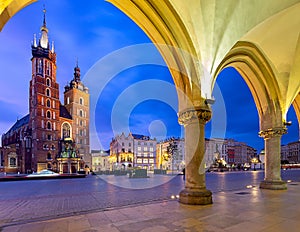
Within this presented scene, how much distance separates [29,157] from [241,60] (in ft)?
149

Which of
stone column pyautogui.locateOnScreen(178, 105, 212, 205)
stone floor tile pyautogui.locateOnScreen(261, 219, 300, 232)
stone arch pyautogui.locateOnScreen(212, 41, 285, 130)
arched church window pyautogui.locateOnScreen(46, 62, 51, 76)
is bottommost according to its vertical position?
stone floor tile pyautogui.locateOnScreen(261, 219, 300, 232)

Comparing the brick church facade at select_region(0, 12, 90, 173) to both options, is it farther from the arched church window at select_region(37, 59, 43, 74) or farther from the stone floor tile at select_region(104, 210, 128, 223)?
the stone floor tile at select_region(104, 210, 128, 223)

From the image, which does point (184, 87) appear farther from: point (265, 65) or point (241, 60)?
point (265, 65)

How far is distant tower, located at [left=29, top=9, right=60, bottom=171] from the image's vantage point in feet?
135

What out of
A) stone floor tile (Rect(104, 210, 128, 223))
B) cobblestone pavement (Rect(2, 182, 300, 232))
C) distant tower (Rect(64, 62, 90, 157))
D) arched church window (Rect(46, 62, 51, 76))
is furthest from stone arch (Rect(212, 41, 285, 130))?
distant tower (Rect(64, 62, 90, 157))

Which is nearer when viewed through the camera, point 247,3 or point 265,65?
point 247,3

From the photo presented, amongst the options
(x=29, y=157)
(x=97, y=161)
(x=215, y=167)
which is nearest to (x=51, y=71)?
(x=29, y=157)

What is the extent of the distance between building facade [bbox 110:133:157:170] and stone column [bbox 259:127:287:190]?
54825mm

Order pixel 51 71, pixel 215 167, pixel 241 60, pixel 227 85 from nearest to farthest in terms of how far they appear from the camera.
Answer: pixel 241 60 → pixel 215 167 → pixel 51 71 → pixel 227 85

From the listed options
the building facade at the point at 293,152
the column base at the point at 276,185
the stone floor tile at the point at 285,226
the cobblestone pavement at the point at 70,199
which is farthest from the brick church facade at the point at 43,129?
the building facade at the point at 293,152

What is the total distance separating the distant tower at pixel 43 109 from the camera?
41.2m

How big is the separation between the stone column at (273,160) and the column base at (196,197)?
498cm

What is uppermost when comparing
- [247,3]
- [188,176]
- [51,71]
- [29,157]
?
[51,71]

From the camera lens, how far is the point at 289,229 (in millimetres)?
4066
